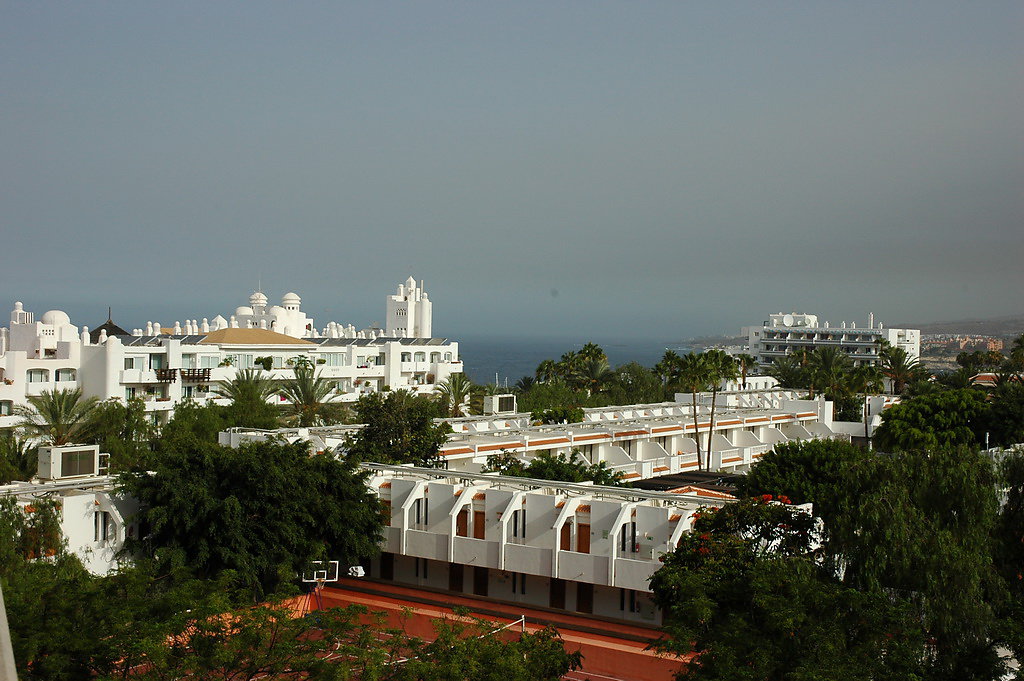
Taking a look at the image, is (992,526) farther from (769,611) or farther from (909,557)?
(769,611)

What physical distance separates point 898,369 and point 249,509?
270 feet

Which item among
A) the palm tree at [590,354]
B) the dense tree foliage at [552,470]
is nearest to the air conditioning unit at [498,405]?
the dense tree foliage at [552,470]

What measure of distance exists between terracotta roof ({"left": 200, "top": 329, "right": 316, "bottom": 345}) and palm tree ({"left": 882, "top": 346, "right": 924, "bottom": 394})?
5387 centimetres

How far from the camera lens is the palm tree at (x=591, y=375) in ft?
301

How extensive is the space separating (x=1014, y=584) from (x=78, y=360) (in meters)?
66.6

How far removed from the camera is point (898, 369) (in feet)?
329

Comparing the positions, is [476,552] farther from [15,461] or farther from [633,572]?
[15,461]

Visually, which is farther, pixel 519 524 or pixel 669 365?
pixel 669 365

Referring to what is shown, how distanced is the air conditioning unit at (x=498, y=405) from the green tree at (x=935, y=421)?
2162cm

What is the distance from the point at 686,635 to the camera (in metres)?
18.6

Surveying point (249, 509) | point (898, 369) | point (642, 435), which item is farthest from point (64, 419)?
point (898, 369)

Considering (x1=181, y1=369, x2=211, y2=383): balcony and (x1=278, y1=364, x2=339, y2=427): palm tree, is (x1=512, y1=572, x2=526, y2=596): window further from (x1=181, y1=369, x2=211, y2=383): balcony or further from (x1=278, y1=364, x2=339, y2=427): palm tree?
(x1=181, y1=369, x2=211, y2=383): balcony

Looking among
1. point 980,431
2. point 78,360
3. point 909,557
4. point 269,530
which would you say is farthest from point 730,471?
point 78,360

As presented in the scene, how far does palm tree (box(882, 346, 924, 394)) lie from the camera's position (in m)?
99.7
